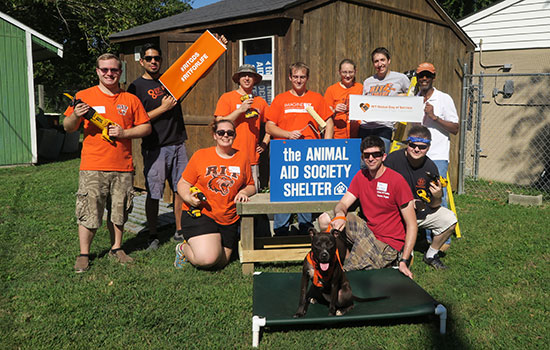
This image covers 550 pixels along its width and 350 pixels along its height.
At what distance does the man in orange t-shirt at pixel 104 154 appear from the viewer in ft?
14.4

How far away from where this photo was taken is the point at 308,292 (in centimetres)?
346

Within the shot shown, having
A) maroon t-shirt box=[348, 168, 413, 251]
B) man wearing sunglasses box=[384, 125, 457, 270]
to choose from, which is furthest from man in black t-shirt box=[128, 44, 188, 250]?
man wearing sunglasses box=[384, 125, 457, 270]

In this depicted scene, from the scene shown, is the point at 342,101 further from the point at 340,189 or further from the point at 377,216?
the point at 377,216

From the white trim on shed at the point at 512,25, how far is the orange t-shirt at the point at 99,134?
9638 mm

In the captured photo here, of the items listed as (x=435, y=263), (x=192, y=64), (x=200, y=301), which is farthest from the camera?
(x=192, y=64)

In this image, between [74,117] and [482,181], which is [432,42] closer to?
[482,181]

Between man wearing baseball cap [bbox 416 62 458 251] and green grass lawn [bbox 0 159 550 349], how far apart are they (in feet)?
3.14

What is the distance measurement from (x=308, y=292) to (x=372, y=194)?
121 centimetres

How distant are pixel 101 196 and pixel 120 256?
2.44 ft

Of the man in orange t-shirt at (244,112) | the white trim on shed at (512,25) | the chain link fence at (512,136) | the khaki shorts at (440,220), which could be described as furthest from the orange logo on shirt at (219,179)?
the white trim on shed at (512,25)

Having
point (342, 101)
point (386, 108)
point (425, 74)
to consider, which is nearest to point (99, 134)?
point (342, 101)

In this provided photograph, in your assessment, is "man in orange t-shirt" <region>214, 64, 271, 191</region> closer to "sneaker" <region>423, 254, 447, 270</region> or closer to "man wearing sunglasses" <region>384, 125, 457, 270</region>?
"man wearing sunglasses" <region>384, 125, 457, 270</region>

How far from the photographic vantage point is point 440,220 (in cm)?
464

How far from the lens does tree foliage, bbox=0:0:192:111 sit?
17969 mm
